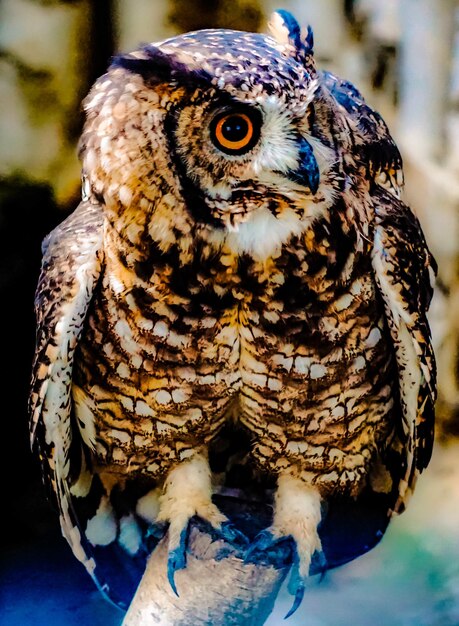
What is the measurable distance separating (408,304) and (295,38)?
399 mm

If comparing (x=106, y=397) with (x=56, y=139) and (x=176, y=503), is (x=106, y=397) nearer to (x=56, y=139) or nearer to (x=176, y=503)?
(x=176, y=503)

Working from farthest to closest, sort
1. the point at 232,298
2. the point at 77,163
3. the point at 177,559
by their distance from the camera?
the point at 77,163 < the point at 177,559 < the point at 232,298

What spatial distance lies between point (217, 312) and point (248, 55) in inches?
13.5

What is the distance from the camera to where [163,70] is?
2.67 ft

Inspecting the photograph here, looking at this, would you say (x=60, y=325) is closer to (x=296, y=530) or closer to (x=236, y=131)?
(x=236, y=131)

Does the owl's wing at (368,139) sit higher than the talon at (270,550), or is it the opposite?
the owl's wing at (368,139)

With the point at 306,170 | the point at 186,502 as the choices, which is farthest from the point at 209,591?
the point at 306,170

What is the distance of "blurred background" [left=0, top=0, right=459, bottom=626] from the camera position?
3.94 ft

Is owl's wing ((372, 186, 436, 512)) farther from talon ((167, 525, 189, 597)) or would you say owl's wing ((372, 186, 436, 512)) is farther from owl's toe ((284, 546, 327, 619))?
talon ((167, 525, 189, 597))

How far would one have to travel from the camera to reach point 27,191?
1248 millimetres

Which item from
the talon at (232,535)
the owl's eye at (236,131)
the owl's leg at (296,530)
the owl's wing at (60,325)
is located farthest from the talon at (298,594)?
the owl's eye at (236,131)

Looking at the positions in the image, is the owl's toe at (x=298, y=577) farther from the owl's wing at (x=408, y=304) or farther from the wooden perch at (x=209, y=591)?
the owl's wing at (x=408, y=304)

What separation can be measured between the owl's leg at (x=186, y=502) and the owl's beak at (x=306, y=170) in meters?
0.51

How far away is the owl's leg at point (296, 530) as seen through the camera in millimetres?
1108
